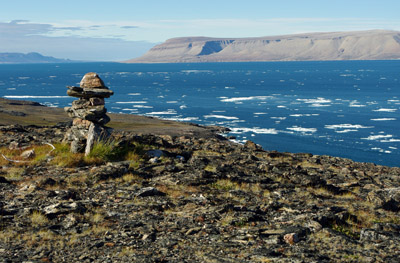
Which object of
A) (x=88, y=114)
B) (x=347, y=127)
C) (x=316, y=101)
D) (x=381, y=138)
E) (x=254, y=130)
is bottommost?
(x=381, y=138)

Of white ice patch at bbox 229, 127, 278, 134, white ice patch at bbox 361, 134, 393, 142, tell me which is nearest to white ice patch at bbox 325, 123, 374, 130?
white ice patch at bbox 361, 134, 393, 142

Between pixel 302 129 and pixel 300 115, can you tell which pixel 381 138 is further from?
pixel 300 115

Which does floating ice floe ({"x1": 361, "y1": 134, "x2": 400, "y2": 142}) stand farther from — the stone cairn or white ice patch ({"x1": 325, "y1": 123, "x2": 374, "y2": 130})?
the stone cairn

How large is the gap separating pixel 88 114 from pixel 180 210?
382 inches

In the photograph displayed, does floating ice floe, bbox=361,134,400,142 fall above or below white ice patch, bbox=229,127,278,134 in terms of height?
below

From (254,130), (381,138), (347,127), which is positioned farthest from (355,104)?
(254,130)

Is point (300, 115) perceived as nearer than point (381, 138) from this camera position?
No

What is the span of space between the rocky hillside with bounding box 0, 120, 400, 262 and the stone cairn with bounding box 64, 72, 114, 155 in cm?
77

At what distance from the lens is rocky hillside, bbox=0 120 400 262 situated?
37.2 feet

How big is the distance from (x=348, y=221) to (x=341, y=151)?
54723 millimetres

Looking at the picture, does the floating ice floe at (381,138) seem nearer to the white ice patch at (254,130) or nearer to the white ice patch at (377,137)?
the white ice patch at (377,137)

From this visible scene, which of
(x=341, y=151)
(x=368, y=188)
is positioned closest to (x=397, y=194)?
(x=368, y=188)

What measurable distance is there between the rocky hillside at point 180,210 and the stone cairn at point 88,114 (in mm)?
770

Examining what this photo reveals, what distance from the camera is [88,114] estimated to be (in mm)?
22359
